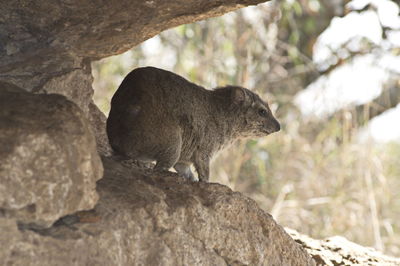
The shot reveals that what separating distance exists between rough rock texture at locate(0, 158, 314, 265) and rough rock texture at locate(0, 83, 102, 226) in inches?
4.5

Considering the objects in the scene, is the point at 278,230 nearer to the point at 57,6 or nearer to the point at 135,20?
the point at 135,20

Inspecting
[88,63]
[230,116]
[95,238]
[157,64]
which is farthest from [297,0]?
[95,238]

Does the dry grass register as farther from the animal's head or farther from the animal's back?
the animal's back

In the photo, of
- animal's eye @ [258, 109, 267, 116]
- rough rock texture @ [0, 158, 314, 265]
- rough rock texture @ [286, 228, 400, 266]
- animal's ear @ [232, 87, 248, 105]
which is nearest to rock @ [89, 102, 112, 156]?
rough rock texture @ [0, 158, 314, 265]

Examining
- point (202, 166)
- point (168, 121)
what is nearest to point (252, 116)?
point (202, 166)

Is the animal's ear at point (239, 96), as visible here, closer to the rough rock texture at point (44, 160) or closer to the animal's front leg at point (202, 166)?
the animal's front leg at point (202, 166)

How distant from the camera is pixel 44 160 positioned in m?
3.15

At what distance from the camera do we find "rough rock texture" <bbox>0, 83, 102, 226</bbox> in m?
3.04

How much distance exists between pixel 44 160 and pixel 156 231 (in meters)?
0.89

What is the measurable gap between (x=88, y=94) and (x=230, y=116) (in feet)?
4.41

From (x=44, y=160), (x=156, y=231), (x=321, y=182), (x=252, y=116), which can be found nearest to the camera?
(x=44, y=160)

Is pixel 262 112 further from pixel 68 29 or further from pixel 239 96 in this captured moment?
pixel 68 29

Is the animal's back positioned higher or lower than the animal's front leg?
higher

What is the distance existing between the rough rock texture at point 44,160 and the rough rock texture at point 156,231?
115mm
